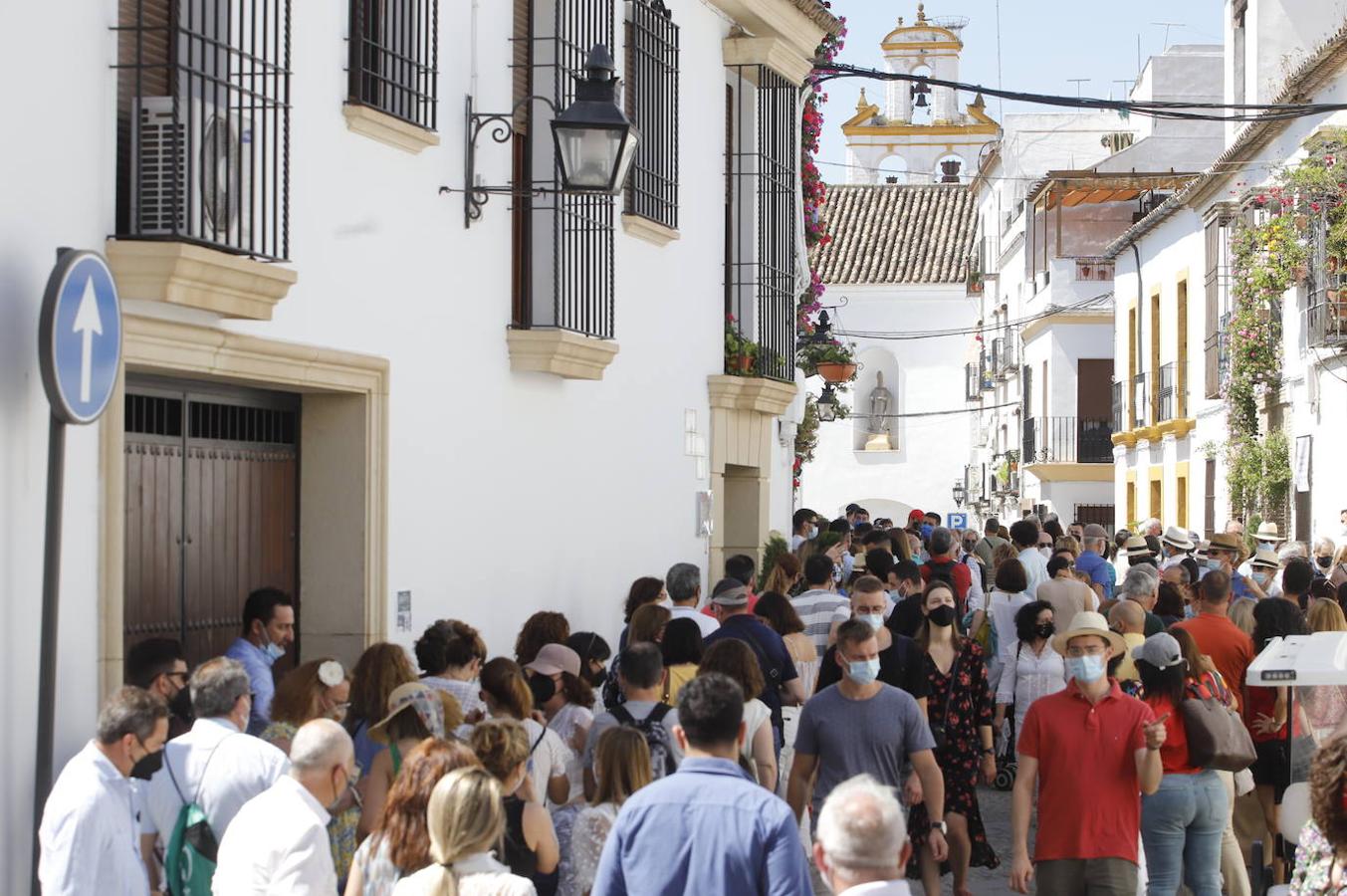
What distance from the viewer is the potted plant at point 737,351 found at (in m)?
15.9

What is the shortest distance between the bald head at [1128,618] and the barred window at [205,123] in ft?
16.3

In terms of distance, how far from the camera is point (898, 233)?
2135 inches

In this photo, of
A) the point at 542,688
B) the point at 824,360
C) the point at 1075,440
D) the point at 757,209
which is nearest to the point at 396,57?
the point at 542,688

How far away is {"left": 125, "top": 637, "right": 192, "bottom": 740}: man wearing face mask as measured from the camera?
23.5ft

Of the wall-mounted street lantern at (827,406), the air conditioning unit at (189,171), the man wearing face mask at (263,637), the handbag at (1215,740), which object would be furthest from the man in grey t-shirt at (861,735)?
the wall-mounted street lantern at (827,406)

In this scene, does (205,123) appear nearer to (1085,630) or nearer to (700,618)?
(700,618)

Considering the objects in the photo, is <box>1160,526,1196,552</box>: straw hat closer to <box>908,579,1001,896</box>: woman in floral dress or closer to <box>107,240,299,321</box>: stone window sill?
<box>908,579,1001,896</box>: woman in floral dress

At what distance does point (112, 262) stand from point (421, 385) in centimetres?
305

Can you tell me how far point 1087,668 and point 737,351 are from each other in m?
8.07

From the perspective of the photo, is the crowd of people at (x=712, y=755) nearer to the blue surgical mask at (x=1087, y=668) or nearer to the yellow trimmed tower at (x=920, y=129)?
the blue surgical mask at (x=1087, y=668)

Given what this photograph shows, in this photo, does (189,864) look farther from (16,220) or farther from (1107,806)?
(1107,806)

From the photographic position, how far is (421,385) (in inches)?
408

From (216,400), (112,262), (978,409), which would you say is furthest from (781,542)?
(978,409)


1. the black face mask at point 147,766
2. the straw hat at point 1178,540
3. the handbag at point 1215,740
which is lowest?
the handbag at point 1215,740
